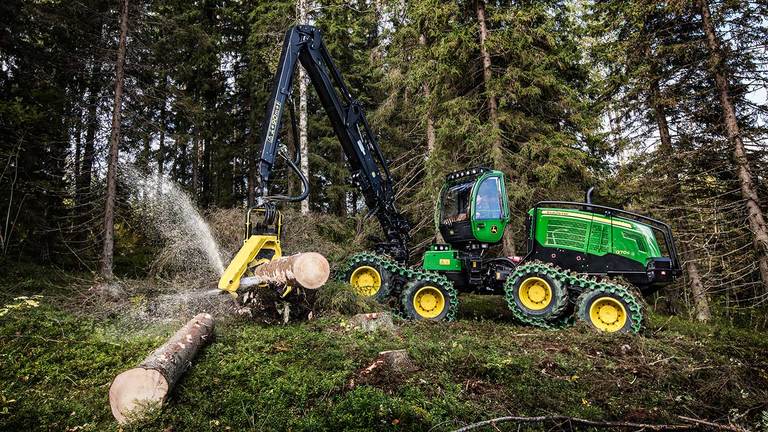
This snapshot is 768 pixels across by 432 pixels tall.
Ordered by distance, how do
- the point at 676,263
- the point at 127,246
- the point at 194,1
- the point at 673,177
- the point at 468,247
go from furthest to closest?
the point at 194,1 < the point at 127,246 < the point at 673,177 < the point at 468,247 < the point at 676,263

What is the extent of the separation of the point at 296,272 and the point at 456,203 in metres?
4.06

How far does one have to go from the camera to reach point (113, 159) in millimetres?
11695

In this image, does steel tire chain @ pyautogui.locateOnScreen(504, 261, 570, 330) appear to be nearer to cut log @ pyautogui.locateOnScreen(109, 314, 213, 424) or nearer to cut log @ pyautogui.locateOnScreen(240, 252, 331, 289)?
cut log @ pyautogui.locateOnScreen(240, 252, 331, 289)

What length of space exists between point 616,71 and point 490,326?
8.30 metres

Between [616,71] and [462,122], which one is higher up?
[616,71]

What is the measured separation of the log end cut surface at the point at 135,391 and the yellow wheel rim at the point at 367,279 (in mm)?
4580

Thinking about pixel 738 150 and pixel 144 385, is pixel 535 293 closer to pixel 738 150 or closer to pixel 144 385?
pixel 738 150

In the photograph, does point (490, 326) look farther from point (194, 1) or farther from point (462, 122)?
point (194, 1)

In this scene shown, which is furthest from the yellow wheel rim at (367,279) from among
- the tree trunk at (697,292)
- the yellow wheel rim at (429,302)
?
the tree trunk at (697,292)

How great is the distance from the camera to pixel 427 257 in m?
8.93

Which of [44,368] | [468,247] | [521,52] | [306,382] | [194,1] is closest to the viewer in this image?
[306,382]

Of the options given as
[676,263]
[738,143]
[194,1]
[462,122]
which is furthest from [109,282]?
[194,1]

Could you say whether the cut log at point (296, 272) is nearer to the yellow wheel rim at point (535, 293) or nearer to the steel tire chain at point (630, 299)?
the yellow wheel rim at point (535, 293)

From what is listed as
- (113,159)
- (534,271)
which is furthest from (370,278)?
(113,159)
